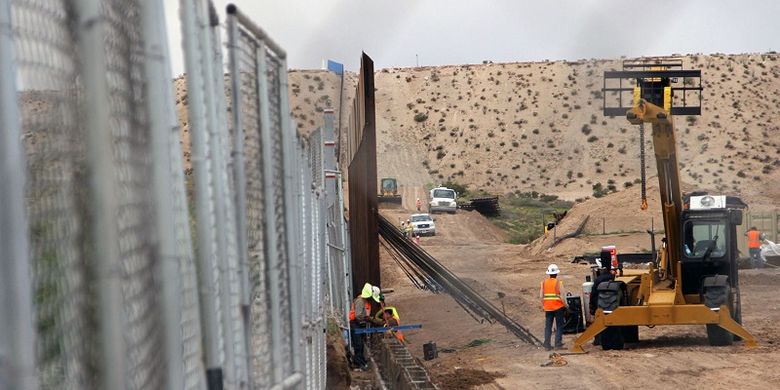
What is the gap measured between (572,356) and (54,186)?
1676 cm

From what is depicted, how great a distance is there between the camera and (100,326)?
2.65 m

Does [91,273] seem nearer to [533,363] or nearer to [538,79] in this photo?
[533,363]

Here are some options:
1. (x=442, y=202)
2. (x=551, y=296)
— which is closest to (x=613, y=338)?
(x=551, y=296)

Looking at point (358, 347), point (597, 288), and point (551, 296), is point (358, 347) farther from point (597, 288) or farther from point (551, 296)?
point (597, 288)

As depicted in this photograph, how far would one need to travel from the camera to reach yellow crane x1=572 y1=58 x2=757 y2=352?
18.5 m

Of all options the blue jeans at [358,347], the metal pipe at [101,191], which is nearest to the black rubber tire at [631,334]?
the blue jeans at [358,347]

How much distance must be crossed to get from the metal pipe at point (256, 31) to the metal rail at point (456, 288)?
49.2ft

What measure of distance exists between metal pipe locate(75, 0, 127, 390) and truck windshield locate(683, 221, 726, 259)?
17476 mm

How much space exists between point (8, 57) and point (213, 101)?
86.0 inches

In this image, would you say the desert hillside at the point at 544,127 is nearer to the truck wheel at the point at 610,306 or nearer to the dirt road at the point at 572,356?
the dirt road at the point at 572,356

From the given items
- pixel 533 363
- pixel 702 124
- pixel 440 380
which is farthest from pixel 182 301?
pixel 702 124

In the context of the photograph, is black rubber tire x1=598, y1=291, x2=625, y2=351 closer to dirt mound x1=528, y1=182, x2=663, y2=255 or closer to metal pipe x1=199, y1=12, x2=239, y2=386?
metal pipe x1=199, y1=12, x2=239, y2=386

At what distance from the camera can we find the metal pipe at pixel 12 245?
2070 mm

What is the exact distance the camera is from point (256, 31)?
5.46m
